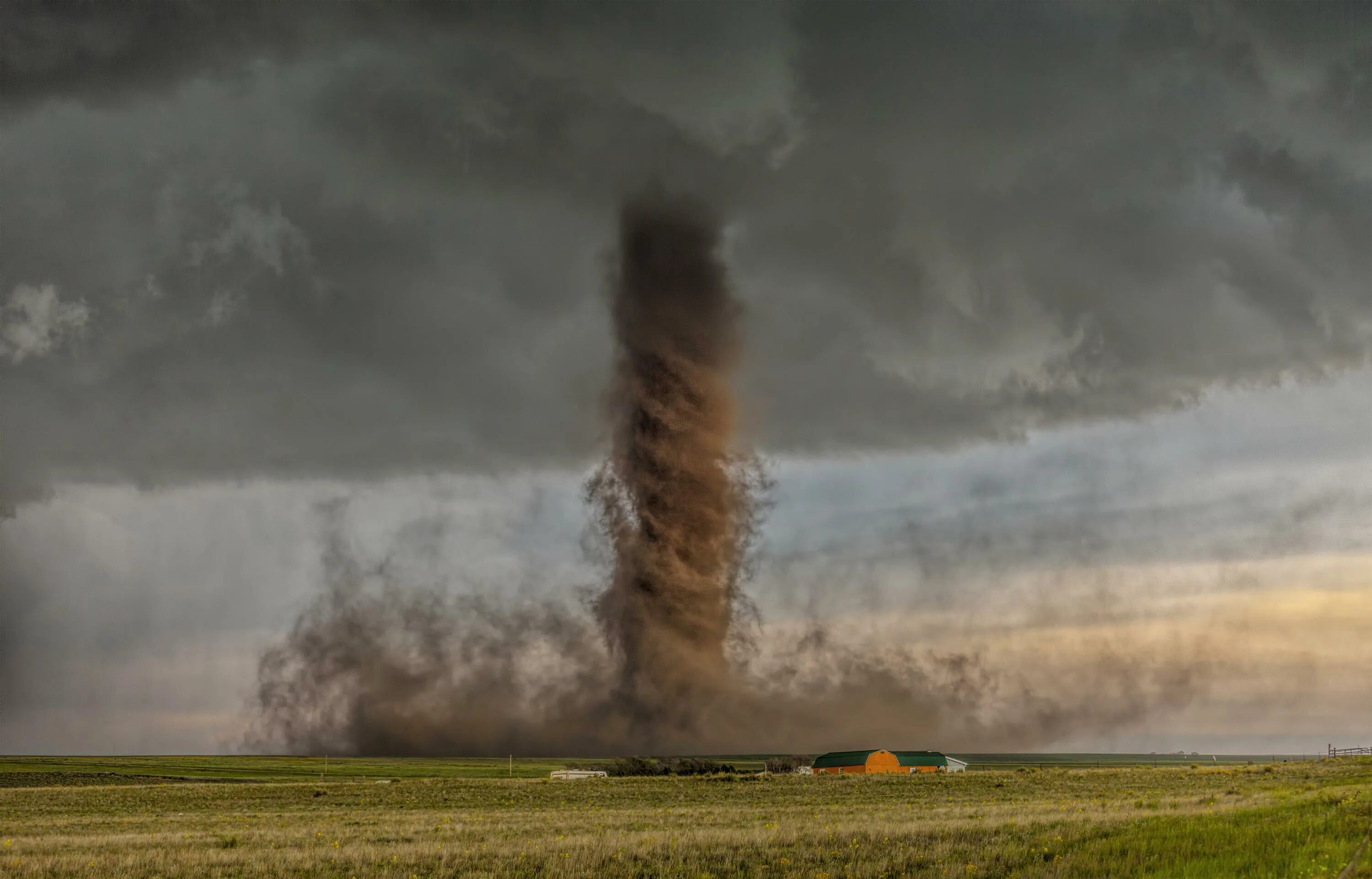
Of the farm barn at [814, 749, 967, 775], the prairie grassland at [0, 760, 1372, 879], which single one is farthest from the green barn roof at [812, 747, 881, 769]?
the prairie grassland at [0, 760, 1372, 879]

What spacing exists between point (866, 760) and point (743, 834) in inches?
3583

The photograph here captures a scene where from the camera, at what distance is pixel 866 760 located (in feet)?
402

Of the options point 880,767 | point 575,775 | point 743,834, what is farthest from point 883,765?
point 743,834

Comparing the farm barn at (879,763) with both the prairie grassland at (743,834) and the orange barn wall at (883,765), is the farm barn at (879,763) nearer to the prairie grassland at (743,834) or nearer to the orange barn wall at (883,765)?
the orange barn wall at (883,765)

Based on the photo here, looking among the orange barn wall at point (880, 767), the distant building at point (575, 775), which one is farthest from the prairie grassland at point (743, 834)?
the orange barn wall at point (880, 767)

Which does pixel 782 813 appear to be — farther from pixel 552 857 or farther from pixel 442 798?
pixel 442 798

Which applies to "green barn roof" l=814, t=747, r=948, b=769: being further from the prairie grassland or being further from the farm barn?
the prairie grassland

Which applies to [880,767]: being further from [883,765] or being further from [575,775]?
[575,775]

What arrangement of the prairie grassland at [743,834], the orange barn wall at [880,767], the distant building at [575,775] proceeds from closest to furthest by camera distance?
the prairie grassland at [743,834] → the distant building at [575,775] → the orange barn wall at [880,767]

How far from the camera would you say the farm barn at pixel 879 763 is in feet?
399

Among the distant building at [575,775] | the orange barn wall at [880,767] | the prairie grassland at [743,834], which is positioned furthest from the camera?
the orange barn wall at [880,767]

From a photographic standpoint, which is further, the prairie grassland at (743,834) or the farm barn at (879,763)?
the farm barn at (879,763)

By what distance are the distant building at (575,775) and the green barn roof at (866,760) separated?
26993 millimetres

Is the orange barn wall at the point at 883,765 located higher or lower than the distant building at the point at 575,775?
higher
